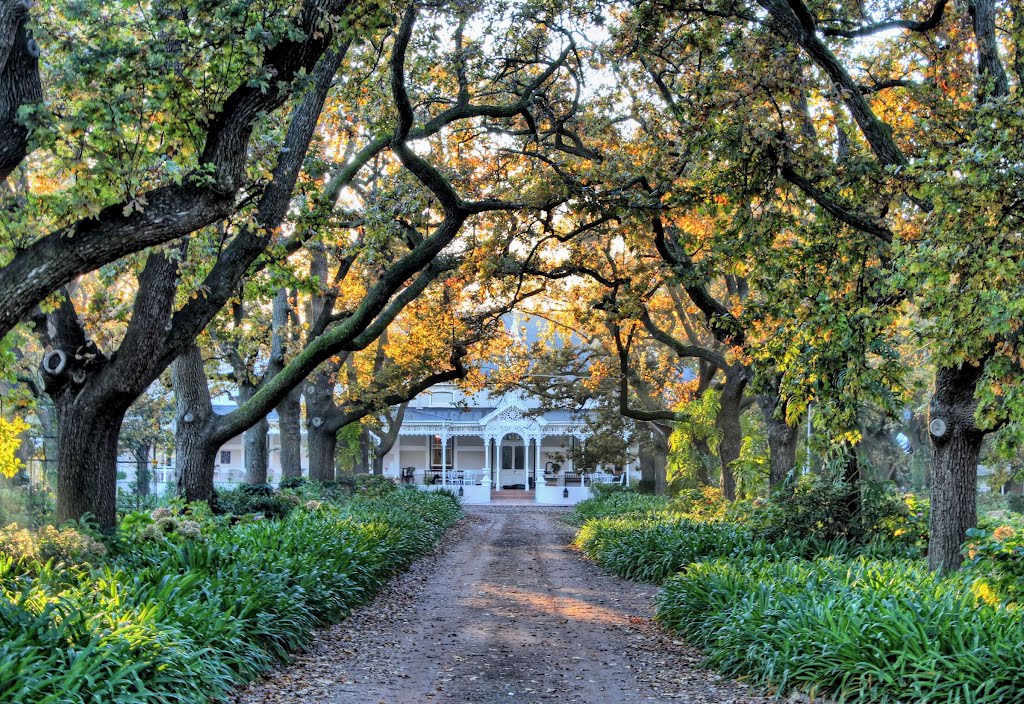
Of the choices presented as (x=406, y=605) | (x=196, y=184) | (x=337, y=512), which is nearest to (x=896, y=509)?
(x=406, y=605)

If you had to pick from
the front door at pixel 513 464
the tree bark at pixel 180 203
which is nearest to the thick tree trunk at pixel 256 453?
the tree bark at pixel 180 203

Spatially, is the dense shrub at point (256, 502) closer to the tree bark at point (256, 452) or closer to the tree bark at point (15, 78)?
the tree bark at point (256, 452)

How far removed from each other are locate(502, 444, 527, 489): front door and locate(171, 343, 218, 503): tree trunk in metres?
35.0

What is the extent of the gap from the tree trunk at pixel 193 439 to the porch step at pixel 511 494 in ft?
92.6

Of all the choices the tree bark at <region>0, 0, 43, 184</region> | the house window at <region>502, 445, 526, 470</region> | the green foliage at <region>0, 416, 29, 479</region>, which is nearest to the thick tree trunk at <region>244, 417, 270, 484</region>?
the green foliage at <region>0, 416, 29, 479</region>

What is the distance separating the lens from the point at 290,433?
2397 centimetres

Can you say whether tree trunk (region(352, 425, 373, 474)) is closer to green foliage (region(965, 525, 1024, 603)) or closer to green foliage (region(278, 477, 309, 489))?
green foliage (region(278, 477, 309, 489))

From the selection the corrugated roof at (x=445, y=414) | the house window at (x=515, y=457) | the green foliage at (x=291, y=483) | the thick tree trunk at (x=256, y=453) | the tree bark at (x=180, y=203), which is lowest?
the house window at (x=515, y=457)

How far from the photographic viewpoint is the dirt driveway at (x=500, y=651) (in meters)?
7.55

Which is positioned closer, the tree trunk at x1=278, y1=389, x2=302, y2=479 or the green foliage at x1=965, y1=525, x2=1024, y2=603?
the green foliage at x1=965, y1=525, x2=1024, y2=603

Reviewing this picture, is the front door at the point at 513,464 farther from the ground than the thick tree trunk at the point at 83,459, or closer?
closer

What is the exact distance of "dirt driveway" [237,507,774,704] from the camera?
297 inches

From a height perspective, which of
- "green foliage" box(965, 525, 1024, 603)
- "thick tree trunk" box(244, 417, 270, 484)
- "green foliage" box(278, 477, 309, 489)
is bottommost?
"green foliage" box(278, 477, 309, 489)

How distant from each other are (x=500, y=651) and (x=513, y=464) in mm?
40804
